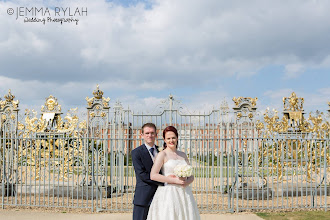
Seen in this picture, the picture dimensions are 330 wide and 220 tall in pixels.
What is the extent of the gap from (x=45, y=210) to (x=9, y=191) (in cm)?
241

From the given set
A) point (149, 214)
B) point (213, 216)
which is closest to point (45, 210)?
point (213, 216)

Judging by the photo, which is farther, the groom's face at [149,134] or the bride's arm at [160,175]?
the groom's face at [149,134]

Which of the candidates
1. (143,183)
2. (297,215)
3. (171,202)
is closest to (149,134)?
(143,183)

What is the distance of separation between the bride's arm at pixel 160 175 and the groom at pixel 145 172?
185mm

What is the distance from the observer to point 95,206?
959cm

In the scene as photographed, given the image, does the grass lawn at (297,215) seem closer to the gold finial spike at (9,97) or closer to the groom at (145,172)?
the groom at (145,172)

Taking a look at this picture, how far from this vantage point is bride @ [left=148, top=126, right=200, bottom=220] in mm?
4160

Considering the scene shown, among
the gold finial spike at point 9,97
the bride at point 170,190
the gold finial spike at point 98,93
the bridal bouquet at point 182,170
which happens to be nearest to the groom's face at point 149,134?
the bride at point 170,190

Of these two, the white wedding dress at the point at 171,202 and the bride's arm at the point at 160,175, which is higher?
the bride's arm at the point at 160,175

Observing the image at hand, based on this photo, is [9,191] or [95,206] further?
[9,191]

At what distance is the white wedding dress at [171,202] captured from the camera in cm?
422

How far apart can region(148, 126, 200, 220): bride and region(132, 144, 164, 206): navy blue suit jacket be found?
10 centimetres

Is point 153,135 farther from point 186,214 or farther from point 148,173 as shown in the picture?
point 186,214

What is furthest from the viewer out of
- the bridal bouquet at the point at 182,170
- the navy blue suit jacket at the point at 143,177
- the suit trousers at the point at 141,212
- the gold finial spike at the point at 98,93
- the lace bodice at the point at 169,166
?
the gold finial spike at the point at 98,93
